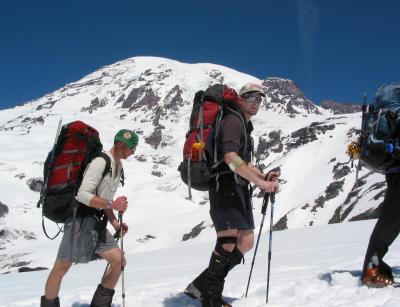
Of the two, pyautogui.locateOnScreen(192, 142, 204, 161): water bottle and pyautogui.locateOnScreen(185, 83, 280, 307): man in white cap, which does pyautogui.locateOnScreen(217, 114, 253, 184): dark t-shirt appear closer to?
pyautogui.locateOnScreen(185, 83, 280, 307): man in white cap

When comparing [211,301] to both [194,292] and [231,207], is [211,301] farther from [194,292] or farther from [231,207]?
[231,207]

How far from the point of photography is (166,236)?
7556 centimetres

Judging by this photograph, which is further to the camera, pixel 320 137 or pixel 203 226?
pixel 320 137

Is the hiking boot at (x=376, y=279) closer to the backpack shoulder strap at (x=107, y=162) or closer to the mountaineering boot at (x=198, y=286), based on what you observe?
the mountaineering boot at (x=198, y=286)

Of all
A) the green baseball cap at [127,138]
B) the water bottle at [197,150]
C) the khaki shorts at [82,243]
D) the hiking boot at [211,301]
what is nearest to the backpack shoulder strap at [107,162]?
the green baseball cap at [127,138]

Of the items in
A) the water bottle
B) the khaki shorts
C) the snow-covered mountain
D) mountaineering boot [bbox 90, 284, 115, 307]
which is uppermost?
the water bottle

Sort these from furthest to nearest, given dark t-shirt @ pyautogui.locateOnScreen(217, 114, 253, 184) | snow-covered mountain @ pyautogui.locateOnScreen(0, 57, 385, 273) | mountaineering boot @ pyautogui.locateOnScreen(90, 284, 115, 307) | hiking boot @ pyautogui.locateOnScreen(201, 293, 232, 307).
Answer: snow-covered mountain @ pyautogui.locateOnScreen(0, 57, 385, 273), mountaineering boot @ pyautogui.locateOnScreen(90, 284, 115, 307), hiking boot @ pyautogui.locateOnScreen(201, 293, 232, 307), dark t-shirt @ pyautogui.locateOnScreen(217, 114, 253, 184)

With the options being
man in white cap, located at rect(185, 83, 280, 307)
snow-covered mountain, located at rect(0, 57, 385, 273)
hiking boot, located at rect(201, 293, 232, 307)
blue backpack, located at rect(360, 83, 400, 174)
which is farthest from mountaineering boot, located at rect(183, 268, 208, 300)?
snow-covered mountain, located at rect(0, 57, 385, 273)

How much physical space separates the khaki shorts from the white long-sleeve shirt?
1.11ft

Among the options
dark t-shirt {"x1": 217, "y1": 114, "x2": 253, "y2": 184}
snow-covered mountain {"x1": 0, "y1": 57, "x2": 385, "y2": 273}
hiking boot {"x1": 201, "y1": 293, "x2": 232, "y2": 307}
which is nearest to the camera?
dark t-shirt {"x1": 217, "y1": 114, "x2": 253, "y2": 184}

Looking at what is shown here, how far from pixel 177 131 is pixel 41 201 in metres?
189

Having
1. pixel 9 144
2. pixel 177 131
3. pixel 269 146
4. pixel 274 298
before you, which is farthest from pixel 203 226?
pixel 177 131

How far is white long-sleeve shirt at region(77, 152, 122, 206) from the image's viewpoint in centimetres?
482

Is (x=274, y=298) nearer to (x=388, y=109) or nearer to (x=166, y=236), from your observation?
(x=388, y=109)
